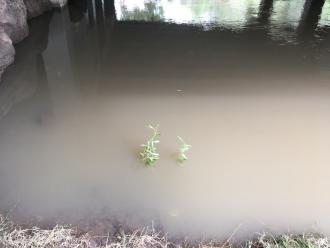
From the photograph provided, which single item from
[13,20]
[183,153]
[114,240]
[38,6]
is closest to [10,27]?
[13,20]

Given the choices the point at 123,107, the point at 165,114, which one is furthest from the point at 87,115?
the point at 165,114

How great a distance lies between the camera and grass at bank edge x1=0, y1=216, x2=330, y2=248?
1.92 m

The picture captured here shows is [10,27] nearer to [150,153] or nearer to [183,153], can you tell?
[150,153]

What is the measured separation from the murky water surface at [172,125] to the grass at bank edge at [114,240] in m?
0.12

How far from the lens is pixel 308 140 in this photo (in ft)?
9.89

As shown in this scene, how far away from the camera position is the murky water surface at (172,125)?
2.32m

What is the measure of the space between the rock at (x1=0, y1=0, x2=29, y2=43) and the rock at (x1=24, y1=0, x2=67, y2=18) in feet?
2.85

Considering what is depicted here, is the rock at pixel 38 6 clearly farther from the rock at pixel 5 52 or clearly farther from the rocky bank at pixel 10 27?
the rock at pixel 5 52

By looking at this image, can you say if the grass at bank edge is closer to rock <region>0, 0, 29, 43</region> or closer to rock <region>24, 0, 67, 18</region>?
rock <region>0, 0, 29, 43</region>

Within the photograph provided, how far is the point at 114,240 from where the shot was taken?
6.54ft

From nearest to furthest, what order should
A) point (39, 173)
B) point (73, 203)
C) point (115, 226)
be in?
point (115, 226) → point (73, 203) → point (39, 173)

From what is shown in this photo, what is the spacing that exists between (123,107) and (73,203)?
4.38ft

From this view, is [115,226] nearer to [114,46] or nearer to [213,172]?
[213,172]

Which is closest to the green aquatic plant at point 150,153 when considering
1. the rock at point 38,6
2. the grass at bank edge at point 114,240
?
the grass at bank edge at point 114,240
